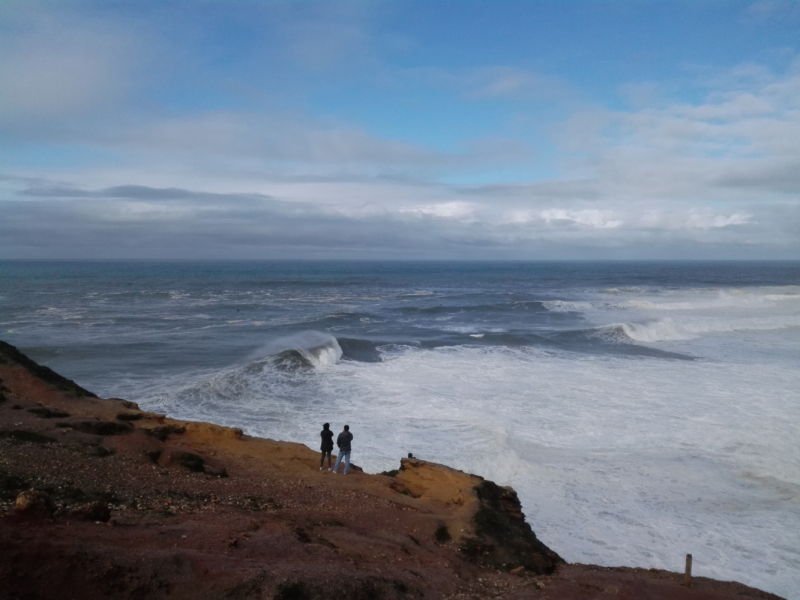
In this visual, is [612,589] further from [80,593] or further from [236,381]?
[236,381]

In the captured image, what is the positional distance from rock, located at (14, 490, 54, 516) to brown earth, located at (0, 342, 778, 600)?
16 mm

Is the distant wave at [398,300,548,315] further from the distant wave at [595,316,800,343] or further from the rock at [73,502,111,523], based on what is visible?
the rock at [73,502,111,523]

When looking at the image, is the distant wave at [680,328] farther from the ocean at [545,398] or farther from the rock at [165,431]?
the rock at [165,431]

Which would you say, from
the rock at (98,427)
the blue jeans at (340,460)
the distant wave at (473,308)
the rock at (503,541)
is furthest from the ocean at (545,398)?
the rock at (98,427)

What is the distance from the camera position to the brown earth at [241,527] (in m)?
5.75

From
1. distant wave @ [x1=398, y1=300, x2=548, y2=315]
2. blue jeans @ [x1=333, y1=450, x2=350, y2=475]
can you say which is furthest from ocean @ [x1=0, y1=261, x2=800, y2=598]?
distant wave @ [x1=398, y1=300, x2=548, y2=315]

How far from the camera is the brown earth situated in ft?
18.9

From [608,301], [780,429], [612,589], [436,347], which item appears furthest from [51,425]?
[608,301]

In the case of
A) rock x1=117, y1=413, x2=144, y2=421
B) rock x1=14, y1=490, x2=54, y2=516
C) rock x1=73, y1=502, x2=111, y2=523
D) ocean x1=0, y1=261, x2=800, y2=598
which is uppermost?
rock x1=14, y1=490, x2=54, y2=516

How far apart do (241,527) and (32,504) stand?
2.55 m

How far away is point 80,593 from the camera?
207 inches

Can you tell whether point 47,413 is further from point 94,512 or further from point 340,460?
point 340,460

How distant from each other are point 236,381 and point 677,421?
1632 centimetres

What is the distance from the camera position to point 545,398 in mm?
20672
